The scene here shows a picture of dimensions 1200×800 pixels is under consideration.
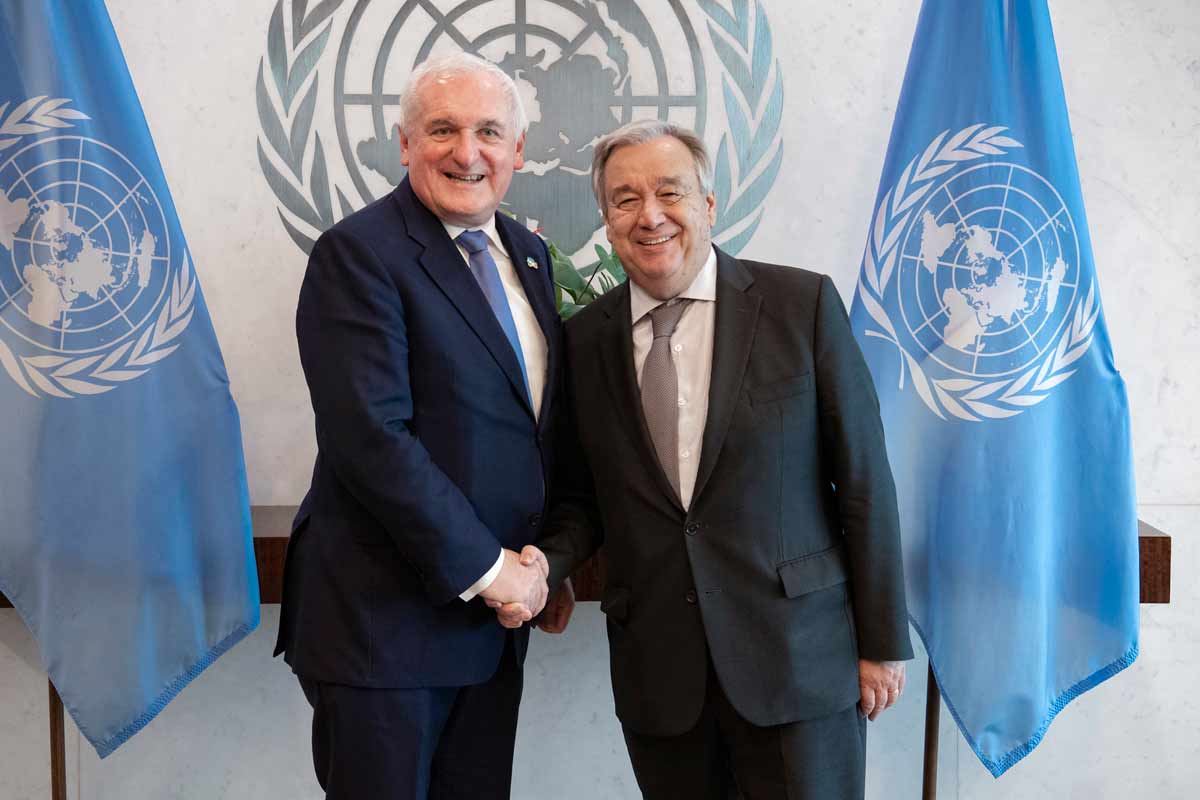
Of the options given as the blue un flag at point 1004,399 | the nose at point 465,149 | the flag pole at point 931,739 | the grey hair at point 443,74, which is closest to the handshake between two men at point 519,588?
the nose at point 465,149

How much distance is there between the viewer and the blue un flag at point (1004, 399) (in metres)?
2.46

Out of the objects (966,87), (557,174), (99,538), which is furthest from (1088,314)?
(99,538)

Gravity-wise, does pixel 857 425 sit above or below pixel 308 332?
below

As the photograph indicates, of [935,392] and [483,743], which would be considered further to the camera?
[935,392]

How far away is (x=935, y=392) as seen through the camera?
2512 millimetres

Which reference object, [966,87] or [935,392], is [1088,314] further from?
[966,87]

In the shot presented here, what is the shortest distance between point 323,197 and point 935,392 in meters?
1.68

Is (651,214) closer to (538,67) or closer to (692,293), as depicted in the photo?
(692,293)

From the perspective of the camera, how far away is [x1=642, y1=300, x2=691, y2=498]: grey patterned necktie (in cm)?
184

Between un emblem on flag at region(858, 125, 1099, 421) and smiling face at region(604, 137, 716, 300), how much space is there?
0.86 m

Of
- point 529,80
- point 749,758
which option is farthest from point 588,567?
point 529,80

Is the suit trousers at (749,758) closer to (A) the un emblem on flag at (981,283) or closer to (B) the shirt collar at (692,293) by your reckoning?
(B) the shirt collar at (692,293)

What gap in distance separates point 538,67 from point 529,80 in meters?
0.04

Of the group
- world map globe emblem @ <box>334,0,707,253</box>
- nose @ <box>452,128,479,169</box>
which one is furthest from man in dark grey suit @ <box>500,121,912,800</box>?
world map globe emblem @ <box>334,0,707,253</box>
